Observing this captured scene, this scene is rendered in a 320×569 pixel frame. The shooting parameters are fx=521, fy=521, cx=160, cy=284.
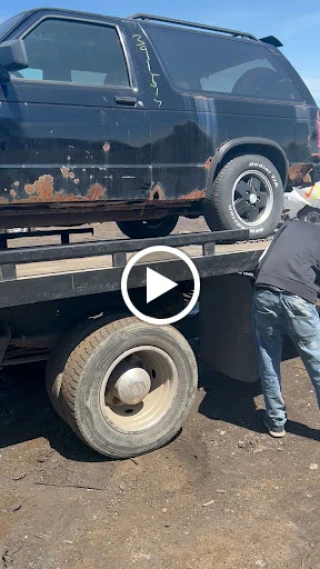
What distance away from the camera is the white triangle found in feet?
11.4

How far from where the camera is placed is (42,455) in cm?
372

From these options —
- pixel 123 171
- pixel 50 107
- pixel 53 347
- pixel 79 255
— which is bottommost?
pixel 53 347

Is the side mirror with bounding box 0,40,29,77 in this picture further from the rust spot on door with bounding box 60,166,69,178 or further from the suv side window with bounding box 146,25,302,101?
the suv side window with bounding box 146,25,302,101

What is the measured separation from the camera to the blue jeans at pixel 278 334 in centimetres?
376

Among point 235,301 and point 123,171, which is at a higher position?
point 123,171

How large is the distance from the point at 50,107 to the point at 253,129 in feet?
6.30

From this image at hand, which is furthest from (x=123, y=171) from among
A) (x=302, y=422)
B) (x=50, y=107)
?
(x=302, y=422)

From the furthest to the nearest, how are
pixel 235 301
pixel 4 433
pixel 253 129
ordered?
pixel 253 129 → pixel 235 301 → pixel 4 433

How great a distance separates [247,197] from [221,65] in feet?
4.16

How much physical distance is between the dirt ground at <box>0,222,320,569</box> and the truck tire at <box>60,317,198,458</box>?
195 mm

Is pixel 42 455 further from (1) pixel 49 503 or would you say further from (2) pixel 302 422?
(2) pixel 302 422

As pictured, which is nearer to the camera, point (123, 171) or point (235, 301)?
point (123, 171)

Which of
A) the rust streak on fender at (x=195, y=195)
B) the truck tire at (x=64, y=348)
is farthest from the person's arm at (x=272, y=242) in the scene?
the truck tire at (x=64, y=348)

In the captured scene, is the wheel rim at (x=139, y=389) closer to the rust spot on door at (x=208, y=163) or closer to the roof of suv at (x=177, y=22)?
the rust spot on door at (x=208, y=163)
